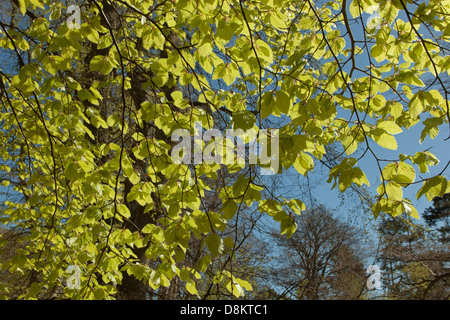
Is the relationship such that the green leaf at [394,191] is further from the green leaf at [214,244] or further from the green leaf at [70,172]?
the green leaf at [70,172]

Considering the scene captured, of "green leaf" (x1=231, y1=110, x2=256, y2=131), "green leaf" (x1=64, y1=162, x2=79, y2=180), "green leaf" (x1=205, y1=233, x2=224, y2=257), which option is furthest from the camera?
"green leaf" (x1=64, y1=162, x2=79, y2=180)

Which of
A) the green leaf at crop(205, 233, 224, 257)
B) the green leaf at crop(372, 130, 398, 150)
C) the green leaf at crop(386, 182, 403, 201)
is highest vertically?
the green leaf at crop(372, 130, 398, 150)

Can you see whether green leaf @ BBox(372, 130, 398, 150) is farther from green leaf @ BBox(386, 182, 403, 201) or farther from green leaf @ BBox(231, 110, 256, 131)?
green leaf @ BBox(231, 110, 256, 131)

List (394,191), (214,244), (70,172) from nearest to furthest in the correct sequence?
1. (214,244)
2. (394,191)
3. (70,172)

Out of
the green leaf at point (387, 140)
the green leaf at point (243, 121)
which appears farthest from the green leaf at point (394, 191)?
the green leaf at point (243, 121)

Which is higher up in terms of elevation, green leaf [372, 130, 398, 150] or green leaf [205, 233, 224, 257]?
green leaf [372, 130, 398, 150]

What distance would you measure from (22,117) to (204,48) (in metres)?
1.89

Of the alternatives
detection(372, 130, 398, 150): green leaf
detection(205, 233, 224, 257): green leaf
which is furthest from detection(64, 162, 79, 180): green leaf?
detection(372, 130, 398, 150): green leaf

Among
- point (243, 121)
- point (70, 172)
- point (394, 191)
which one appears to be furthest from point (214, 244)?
point (70, 172)

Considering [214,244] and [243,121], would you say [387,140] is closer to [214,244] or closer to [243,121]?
[243,121]

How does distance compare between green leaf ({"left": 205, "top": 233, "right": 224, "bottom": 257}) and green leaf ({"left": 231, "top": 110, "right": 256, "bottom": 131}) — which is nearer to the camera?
green leaf ({"left": 231, "top": 110, "right": 256, "bottom": 131})

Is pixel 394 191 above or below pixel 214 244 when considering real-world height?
above

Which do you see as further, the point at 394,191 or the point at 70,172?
the point at 70,172

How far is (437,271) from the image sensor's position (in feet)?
28.5
